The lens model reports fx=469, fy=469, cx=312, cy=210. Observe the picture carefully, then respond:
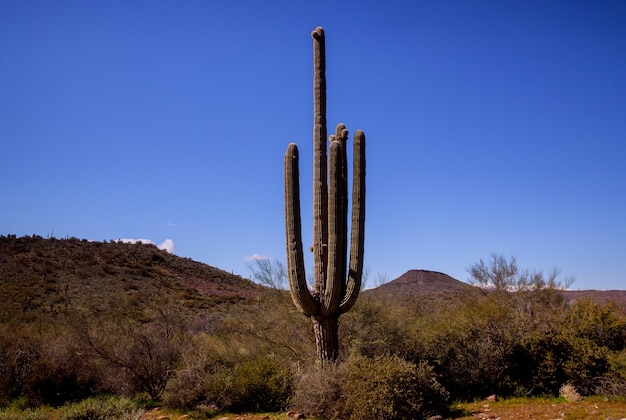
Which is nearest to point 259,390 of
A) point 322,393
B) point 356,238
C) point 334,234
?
point 322,393

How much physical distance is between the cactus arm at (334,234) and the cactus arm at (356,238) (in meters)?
0.24

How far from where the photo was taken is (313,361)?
10.5 meters

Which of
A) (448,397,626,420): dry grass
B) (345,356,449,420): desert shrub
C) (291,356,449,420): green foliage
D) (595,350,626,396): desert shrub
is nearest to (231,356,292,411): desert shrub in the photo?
(291,356,449,420): green foliage

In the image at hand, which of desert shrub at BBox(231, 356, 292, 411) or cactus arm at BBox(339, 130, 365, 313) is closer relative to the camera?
desert shrub at BBox(231, 356, 292, 411)

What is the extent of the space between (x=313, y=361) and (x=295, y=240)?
Answer: 278cm

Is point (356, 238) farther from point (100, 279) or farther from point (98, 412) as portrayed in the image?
point (100, 279)

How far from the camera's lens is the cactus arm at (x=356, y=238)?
10.1 meters

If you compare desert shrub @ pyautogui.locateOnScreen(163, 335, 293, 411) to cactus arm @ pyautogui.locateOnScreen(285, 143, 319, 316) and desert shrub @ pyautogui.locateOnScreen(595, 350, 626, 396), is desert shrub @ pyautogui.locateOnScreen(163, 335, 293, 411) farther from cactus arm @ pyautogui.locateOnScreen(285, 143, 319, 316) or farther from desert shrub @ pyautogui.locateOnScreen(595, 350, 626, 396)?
desert shrub @ pyautogui.locateOnScreen(595, 350, 626, 396)

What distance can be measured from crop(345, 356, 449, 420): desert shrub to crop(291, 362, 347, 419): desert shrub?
23 cm

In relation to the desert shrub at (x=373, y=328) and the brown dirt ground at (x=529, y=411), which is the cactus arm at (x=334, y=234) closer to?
the desert shrub at (x=373, y=328)

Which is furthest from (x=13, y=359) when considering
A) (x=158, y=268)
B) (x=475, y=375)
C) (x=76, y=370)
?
(x=158, y=268)

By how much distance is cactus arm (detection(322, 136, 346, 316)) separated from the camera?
32.2 feet

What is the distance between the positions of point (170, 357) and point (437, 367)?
653cm

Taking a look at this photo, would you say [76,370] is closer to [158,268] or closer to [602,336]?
[602,336]
